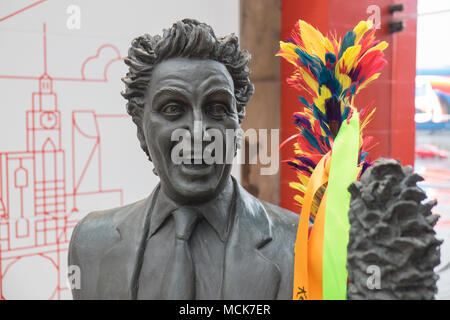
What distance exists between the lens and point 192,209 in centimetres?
138

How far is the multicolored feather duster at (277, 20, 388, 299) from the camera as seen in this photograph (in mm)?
1068

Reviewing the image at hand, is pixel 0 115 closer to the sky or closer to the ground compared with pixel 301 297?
closer to the sky

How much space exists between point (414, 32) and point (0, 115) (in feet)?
7.93

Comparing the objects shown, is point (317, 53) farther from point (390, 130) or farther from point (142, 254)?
point (390, 130)

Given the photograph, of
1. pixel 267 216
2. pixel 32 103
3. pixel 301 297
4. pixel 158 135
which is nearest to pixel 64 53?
pixel 32 103

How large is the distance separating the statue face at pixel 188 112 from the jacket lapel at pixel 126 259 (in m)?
0.16

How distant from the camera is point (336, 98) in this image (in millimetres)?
1364

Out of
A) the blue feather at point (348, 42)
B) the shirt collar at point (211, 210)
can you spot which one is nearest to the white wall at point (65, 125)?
the shirt collar at point (211, 210)

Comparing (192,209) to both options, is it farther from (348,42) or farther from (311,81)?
(348,42)

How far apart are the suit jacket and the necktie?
0.10 m

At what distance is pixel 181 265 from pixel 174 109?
416mm

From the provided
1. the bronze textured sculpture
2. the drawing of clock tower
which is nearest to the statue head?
the bronze textured sculpture

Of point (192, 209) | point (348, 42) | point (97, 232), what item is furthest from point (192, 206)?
point (348, 42)

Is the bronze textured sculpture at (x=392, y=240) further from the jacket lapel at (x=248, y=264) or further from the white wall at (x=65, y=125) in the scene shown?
the white wall at (x=65, y=125)
